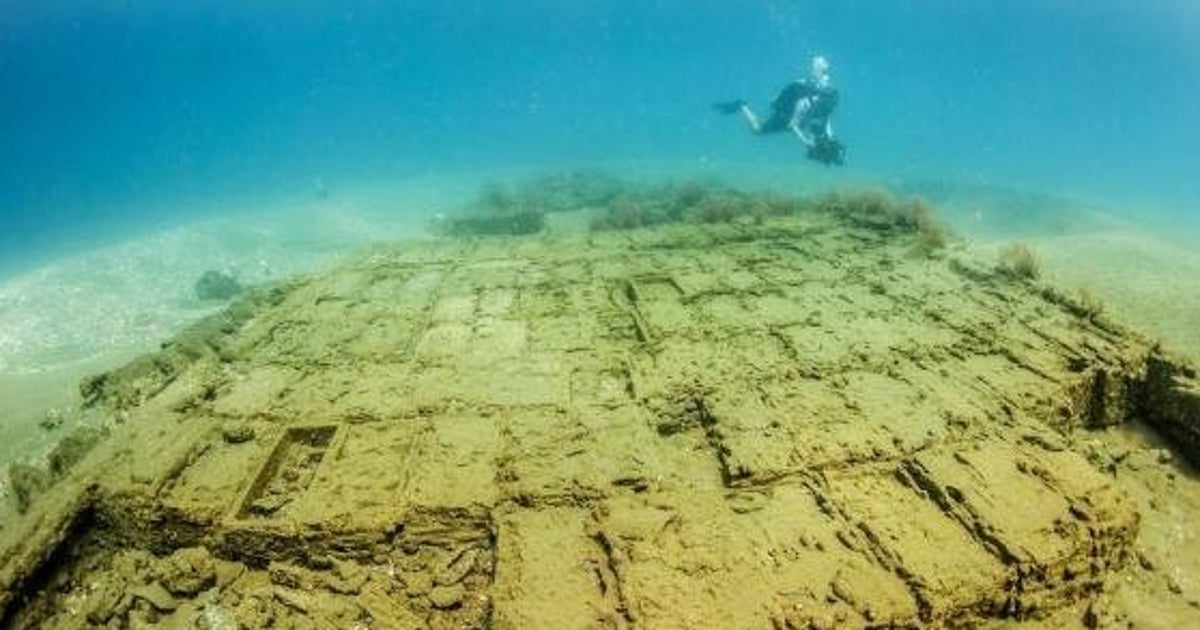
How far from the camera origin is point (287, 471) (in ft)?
15.6

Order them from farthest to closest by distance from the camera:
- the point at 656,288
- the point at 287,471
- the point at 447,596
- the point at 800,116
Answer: the point at 800,116 < the point at 656,288 < the point at 287,471 < the point at 447,596

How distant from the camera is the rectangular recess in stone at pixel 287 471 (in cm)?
436

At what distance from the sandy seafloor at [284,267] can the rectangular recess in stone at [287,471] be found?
146 inches

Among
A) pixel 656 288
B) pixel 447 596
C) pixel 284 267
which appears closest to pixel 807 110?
pixel 656 288

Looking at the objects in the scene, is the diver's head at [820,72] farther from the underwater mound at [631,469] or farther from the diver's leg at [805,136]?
the underwater mound at [631,469]

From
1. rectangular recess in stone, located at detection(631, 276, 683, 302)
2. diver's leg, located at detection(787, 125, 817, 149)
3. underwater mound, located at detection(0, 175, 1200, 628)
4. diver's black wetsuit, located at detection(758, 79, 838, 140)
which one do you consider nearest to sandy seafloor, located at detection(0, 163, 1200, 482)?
underwater mound, located at detection(0, 175, 1200, 628)

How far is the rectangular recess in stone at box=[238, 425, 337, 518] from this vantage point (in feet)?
14.3

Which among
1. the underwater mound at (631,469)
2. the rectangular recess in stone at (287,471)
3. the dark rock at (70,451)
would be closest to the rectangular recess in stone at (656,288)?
the underwater mound at (631,469)

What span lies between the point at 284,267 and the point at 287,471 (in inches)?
556

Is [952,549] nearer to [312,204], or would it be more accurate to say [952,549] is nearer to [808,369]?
[808,369]

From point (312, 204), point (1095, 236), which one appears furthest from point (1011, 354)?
point (312, 204)

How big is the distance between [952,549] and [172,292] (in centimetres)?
1699

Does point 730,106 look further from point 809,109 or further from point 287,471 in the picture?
point 287,471

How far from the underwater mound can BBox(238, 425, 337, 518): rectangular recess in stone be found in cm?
2
